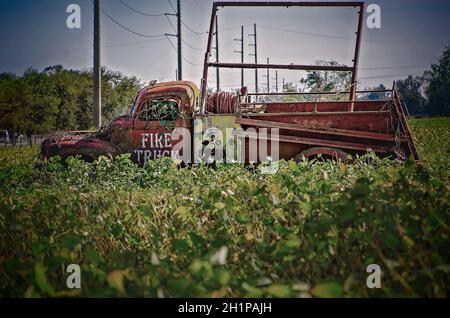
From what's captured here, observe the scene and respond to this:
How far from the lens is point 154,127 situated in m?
9.70

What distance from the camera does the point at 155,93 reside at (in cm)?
994

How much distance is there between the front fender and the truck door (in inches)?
21.2

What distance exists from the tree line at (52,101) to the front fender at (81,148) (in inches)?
1234

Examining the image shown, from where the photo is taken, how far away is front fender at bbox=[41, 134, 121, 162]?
32.1ft

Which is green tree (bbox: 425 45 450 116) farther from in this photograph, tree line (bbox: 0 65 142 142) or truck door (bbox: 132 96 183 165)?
truck door (bbox: 132 96 183 165)

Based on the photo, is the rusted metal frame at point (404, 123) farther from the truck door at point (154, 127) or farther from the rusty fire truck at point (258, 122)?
the truck door at point (154, 127)

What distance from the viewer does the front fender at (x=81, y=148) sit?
978cm

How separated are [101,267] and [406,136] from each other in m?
7.30

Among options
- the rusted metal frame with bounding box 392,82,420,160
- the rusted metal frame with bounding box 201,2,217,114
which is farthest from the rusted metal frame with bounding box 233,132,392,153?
the rusted metal frame with bounding box 201,2,217,114

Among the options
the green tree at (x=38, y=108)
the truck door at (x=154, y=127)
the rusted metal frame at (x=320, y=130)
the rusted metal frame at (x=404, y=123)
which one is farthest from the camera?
the green tree at (x=38, y=108)

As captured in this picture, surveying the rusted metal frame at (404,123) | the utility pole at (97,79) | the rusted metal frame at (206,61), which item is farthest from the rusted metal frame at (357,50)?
the utility pole at (97,79)

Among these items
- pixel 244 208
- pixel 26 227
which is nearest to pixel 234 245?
pixel 244 208

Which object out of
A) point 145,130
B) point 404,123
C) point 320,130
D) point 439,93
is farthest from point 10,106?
point 439,93

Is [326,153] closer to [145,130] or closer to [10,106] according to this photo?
[145,130]
